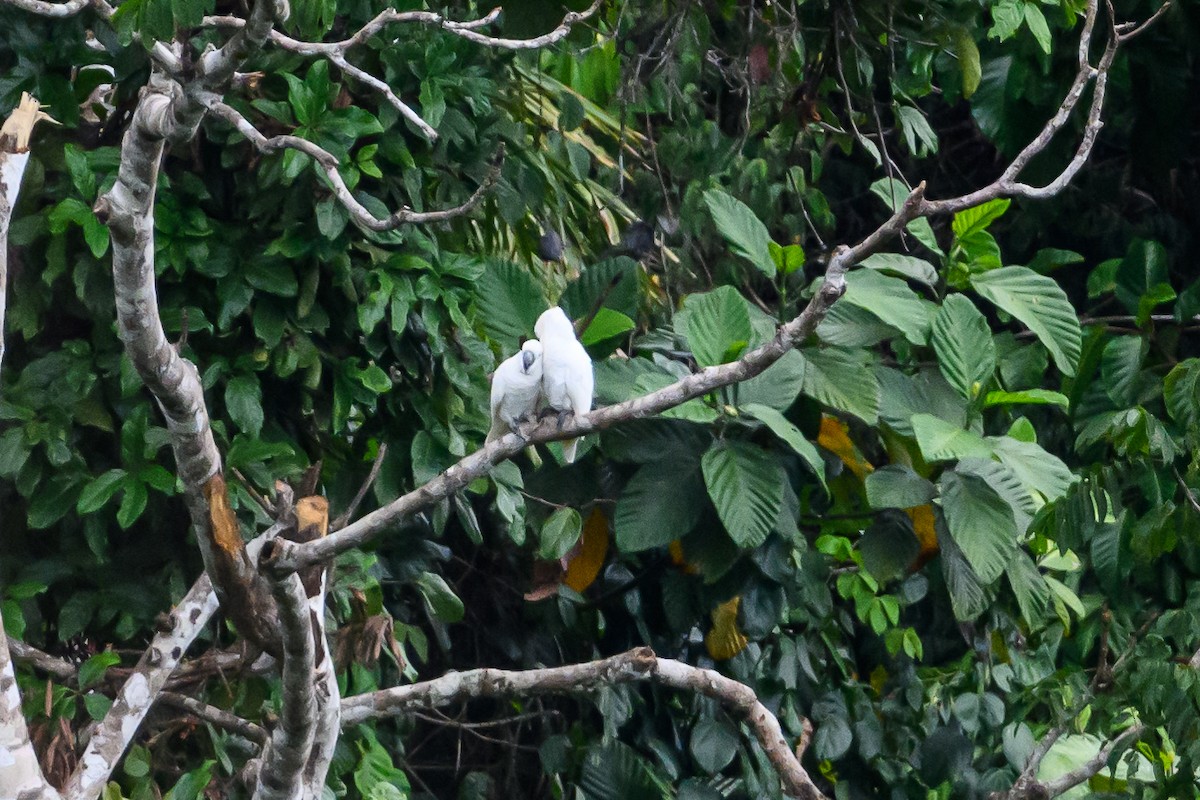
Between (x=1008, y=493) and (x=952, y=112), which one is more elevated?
(x=1008, y=493)

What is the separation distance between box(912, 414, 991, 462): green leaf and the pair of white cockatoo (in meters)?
0.78

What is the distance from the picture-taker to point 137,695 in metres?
2.54

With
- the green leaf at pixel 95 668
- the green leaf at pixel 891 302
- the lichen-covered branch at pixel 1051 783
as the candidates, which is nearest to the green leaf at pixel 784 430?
the green leaf at pixel 891 302

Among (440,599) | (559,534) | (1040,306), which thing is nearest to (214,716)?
(440,599)

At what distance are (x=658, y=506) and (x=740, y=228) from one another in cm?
69

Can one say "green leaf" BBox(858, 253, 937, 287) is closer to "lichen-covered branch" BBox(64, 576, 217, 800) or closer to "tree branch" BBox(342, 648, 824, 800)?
"tree branch" BBox(342, 648, 824, 800)

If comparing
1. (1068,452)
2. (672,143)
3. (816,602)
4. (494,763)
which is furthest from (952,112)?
(494,763)

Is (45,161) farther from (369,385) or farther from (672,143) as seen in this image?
(672,143)

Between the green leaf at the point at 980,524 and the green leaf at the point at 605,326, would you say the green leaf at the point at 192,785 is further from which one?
the green leaf at the point at 980,524

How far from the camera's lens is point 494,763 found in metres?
4.34

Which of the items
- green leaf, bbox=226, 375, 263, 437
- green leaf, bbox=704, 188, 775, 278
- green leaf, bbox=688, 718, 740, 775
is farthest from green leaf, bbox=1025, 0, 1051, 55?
green leaf, bbox=226, 375, 263, 437

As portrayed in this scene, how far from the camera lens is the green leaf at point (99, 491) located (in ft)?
9.35

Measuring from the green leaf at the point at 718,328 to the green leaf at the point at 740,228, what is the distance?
245 millimetres

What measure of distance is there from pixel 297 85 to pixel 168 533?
1.08m
